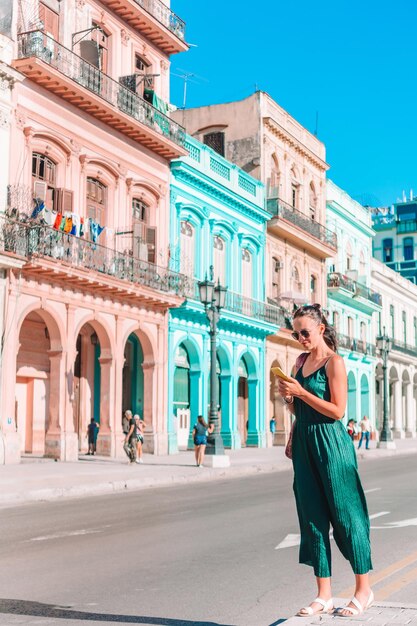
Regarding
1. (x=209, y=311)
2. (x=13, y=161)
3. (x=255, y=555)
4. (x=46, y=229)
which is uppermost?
(x=13, y=161)

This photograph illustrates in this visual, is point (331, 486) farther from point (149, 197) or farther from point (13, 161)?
point (149, 197)

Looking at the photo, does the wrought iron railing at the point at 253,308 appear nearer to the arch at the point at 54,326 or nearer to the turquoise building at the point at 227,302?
the turquoise building at the point at 227,302

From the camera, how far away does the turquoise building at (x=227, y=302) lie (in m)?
30.4

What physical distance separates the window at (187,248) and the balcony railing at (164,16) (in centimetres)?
648

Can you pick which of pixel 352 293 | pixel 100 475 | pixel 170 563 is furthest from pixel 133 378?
pixel 170 563

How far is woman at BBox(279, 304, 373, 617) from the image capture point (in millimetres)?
4883

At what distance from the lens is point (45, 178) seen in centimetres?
2375

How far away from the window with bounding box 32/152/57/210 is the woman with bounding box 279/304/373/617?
62.1 ft

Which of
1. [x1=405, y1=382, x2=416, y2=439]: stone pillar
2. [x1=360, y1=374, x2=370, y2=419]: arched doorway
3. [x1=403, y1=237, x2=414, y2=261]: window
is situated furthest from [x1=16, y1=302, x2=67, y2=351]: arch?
[x1=403, y1=237, x2=414, y2=261]: window

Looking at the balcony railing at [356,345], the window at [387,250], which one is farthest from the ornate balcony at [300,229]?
the window at [387,250]

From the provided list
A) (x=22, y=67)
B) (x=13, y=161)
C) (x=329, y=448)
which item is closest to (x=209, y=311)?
(x=13, y=161)

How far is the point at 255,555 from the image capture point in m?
8.08

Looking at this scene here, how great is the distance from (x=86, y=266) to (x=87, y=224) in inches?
51.1

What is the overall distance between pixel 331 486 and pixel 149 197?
24.4 m
